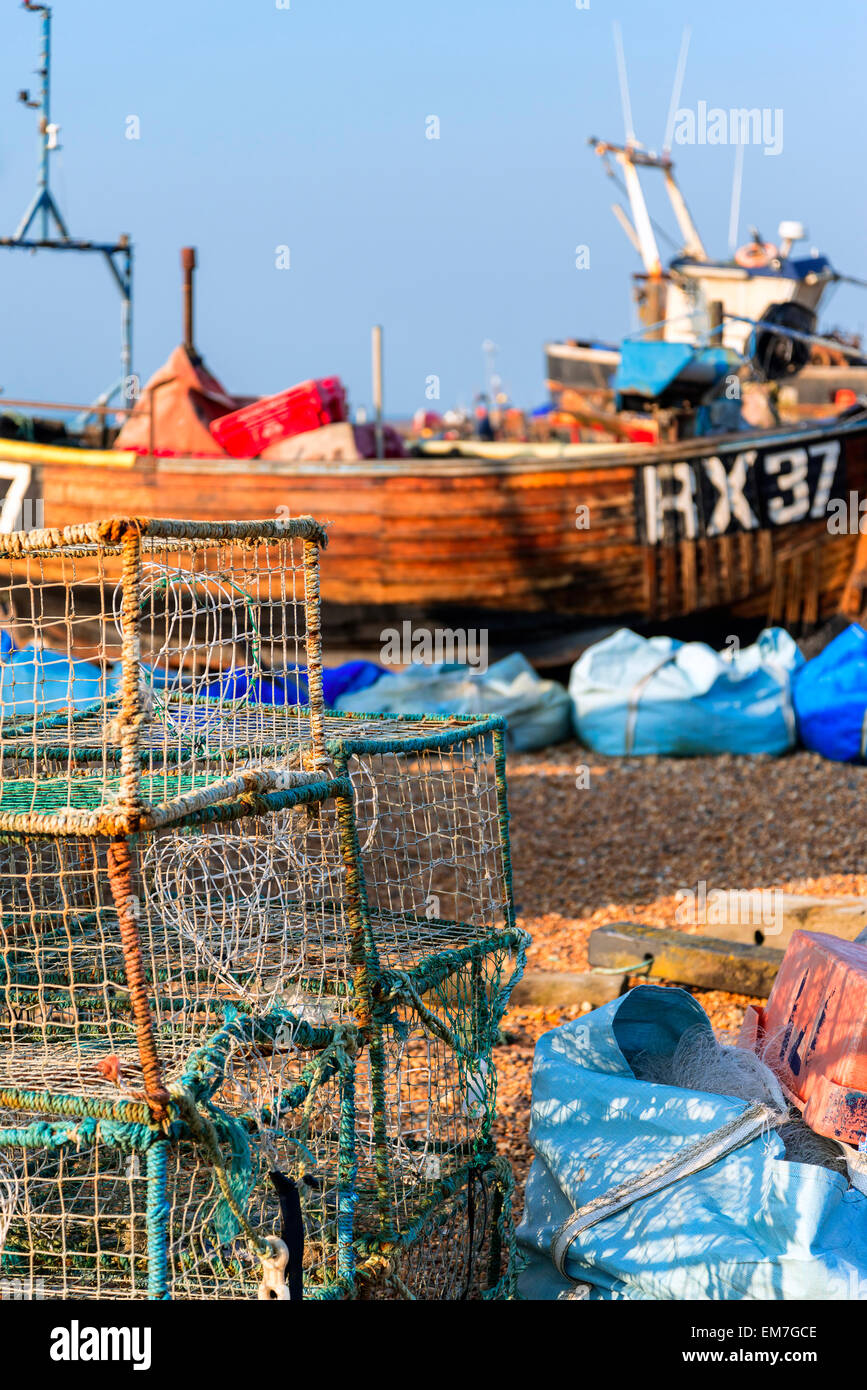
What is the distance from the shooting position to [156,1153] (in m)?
2.00

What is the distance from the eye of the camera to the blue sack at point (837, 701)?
26.6ft

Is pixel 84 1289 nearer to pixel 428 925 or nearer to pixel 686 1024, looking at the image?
pixel 428 925

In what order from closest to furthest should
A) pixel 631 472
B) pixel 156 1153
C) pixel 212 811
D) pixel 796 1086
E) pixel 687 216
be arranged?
pixel 156 1153 < pixel 212 811 < pixel 796 1086 < pixel 631 472 < pixel 687 216

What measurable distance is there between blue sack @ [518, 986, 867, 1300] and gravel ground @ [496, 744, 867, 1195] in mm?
1154

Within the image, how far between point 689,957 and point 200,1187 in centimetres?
216

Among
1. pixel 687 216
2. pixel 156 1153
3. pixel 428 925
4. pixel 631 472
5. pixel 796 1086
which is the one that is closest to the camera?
pixel 156 1153

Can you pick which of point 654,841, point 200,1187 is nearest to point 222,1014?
point 200,1187

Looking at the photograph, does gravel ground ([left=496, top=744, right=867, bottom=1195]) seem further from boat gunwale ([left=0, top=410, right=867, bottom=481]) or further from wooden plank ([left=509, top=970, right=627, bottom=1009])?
boat gunwale ([left=0, top=410, right=867, bottom=481])

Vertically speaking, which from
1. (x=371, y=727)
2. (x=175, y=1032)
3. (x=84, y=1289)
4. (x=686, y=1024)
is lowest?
(x=84, y=1289)

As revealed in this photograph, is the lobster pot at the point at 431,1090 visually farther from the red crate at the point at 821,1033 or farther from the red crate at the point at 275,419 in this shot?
the red crate at the point at 275,419

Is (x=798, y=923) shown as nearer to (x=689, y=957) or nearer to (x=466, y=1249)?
(x=689, y=957)

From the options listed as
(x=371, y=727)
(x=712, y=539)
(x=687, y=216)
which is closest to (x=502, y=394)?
(x=687, y=216)

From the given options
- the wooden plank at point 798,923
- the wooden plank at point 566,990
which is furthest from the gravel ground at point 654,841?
the wooden plank at point 798,923
